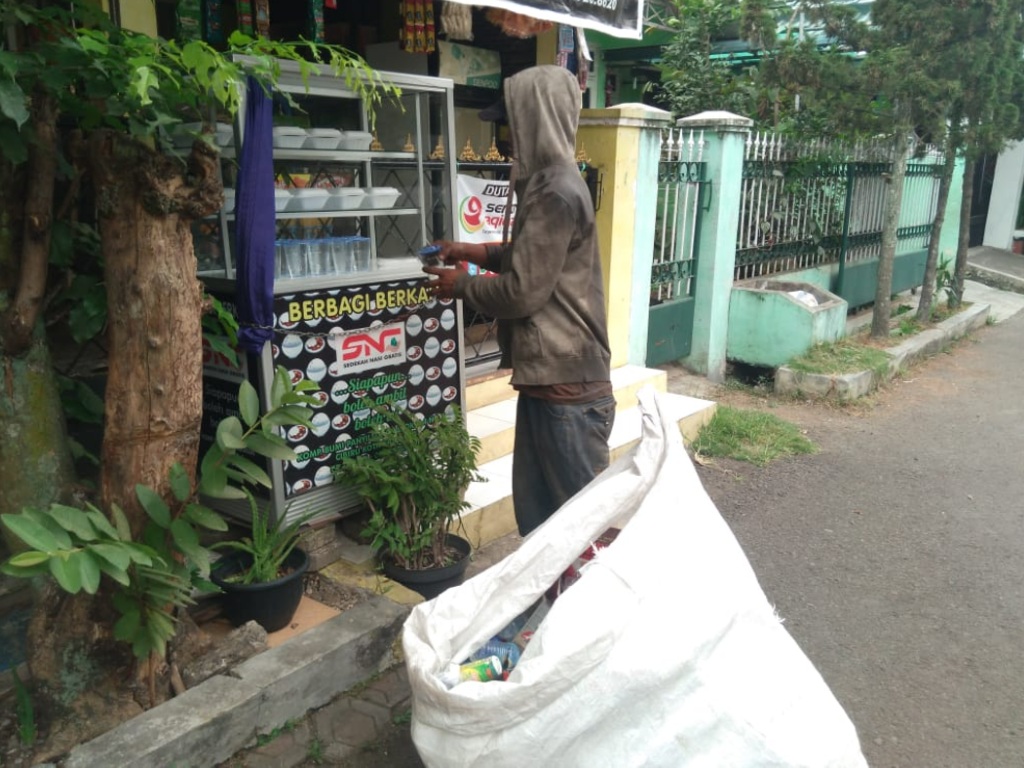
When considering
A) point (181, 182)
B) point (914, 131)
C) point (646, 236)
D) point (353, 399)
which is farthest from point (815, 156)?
point (181, 182)

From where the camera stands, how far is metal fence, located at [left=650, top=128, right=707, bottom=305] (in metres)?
6.54

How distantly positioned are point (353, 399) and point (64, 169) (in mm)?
1420

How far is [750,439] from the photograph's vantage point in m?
5.71

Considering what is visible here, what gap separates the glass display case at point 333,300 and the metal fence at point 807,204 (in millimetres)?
4386

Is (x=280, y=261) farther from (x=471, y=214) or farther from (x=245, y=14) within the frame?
(x=471, y=214)

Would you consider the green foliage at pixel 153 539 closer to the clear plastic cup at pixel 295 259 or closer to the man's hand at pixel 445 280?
the man's hand at pixel 445 280

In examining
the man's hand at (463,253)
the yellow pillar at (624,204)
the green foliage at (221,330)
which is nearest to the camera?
the green foliage at (221,330)

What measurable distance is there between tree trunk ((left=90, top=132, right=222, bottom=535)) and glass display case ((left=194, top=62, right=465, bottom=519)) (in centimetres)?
78

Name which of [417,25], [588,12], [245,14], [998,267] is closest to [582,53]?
[588,12]

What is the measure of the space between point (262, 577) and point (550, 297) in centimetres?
140

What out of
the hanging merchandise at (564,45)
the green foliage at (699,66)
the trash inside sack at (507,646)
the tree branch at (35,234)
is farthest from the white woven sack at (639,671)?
the green foliage at (699,66)

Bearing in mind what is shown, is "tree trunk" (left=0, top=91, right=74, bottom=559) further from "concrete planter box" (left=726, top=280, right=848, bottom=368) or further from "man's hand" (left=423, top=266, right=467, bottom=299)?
"concrete planter box" (left=726, top=280, right=848, bottom=368)

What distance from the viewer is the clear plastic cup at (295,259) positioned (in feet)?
11.0

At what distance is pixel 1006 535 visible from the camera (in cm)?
442
